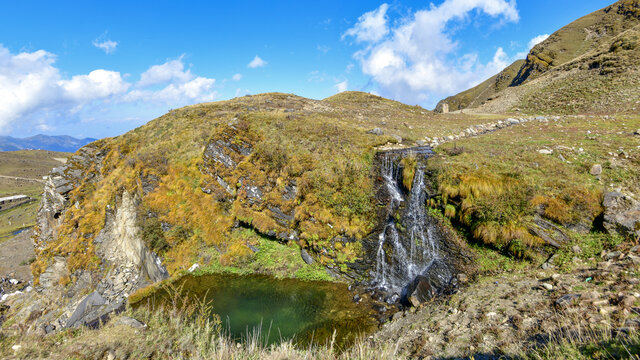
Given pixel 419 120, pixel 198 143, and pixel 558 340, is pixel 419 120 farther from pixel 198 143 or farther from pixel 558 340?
pixel 558 340

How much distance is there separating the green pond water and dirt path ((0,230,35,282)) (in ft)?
149

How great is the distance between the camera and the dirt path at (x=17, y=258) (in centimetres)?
3971

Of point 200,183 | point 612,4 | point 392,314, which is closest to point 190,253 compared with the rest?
point 200,183

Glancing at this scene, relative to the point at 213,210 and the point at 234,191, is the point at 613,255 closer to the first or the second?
the point at 234,191

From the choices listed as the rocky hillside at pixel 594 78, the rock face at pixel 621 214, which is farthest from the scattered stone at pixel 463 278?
the rocky hillside at pixel 594 78

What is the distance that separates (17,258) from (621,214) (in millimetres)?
84852

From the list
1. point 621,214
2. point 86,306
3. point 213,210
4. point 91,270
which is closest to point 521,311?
point 621,214

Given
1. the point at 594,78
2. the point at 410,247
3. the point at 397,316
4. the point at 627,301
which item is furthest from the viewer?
the point at 594,78

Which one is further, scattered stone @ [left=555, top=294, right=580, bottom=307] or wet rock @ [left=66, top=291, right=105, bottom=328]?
wet rock @ [left=66, top=291, right=105, bottom=328]

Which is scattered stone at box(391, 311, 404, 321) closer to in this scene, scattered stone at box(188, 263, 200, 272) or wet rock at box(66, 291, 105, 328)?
scattered stone at box(188, 263, 200, 272)

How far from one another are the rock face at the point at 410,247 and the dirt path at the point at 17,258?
55110mm

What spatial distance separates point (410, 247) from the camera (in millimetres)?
13898

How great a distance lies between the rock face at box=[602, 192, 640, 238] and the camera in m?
9.34

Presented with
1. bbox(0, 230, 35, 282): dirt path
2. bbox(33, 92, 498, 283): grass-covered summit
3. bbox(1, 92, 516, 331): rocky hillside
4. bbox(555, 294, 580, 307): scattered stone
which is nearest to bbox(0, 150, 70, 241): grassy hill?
bbox(0, 230, 35, 282): dirt path
